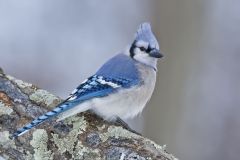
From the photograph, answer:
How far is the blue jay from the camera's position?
3.06 metres

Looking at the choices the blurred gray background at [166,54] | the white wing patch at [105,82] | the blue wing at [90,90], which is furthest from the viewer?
the blurred gray background at [166,54]

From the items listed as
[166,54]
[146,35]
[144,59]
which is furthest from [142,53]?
[166,54]

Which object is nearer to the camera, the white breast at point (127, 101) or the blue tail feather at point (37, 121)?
the blue tail feather at point (37, 121)

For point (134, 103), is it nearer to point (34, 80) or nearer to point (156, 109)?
point (156, 109)

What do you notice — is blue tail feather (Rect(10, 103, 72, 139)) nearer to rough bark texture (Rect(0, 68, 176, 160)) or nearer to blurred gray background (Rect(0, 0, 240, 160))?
rough bark texture (Rect(0, 68, 176, 160))

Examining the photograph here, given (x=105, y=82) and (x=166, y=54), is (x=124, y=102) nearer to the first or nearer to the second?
(x=105, y=82)

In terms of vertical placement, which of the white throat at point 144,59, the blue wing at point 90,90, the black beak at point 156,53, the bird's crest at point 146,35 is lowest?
the blue wing at point 90,90

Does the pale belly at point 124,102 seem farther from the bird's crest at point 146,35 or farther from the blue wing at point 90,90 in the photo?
the bird's crest at point 146,35

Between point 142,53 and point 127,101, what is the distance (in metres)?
0.30

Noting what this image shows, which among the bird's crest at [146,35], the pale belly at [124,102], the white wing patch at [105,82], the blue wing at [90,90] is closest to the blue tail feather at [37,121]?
the blue wing at [90,90]

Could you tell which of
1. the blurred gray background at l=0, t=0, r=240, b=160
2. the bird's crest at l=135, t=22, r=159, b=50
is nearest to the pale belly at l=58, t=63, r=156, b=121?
the bird's crest at l=135, t=22, r=159, b=50

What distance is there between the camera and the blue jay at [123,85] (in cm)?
306

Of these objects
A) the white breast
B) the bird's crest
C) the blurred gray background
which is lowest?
the blurred gray background

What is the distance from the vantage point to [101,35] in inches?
262
